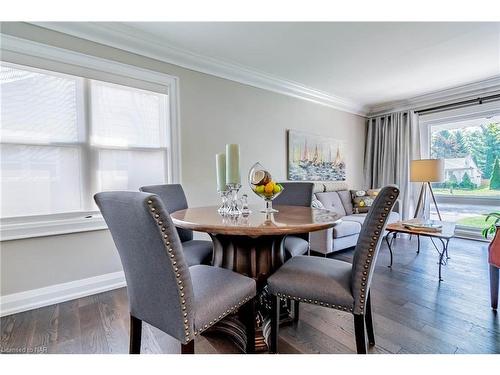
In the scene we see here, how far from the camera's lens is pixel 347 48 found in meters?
2.65

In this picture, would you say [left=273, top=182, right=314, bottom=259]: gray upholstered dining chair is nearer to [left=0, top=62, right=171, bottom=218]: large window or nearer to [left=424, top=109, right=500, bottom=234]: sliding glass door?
[left=0, top=62, right=171, bottom=218]: large window

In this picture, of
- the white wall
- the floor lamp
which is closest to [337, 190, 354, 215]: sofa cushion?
the white wall

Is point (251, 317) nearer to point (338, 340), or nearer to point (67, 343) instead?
point (338, 340)

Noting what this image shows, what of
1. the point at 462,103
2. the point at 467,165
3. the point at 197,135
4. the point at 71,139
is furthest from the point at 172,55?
the point at 467,165

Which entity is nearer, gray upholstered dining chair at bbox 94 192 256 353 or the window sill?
gray upholstered dining chair at bbox 94 192 256 353

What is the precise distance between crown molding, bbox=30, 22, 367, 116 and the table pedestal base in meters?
2.05

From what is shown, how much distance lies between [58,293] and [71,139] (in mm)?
1315

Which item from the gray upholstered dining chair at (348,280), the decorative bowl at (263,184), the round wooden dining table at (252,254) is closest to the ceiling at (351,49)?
the decorative bowl at (263,184)

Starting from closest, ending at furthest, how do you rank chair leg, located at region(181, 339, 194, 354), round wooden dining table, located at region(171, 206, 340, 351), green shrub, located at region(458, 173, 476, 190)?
chair leg, located at region(181, 339, 194, 354)
round wooden dining table, located at region(171, 206, 340, 351)
green shrub, located at region(458, 173, 476, 190)

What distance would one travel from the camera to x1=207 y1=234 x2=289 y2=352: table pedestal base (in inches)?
60.6

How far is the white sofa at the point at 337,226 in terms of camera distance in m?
3.07

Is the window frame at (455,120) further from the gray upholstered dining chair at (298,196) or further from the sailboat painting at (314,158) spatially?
the gray upholstered dining chair at (298,196)

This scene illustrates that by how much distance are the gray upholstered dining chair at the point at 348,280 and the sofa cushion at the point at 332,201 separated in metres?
2.41
